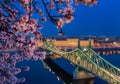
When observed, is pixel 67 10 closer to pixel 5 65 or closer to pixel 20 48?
pixel 20 48

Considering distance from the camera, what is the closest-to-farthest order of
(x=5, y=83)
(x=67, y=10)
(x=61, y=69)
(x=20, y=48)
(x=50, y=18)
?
1. (x=50, y=18)
2. (x=67, y=10)
3. (x=20, y=48)
4. (x=5, y=83)
5. (x=61, y=69)

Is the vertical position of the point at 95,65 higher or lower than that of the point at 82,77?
higher

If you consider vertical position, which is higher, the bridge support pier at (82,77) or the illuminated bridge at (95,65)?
the illuminated bridge at (95,65)

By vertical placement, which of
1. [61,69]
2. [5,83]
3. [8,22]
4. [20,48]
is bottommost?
[61,69]

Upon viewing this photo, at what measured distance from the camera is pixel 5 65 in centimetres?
519

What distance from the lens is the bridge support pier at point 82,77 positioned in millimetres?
29348

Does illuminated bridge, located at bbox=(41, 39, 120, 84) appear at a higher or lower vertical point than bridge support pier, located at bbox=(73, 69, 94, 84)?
higher

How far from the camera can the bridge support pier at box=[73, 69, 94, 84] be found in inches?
1155

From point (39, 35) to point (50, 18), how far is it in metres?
0.86

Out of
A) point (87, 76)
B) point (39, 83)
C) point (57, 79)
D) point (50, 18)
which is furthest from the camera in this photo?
point (57, 79)

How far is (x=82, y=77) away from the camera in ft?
101

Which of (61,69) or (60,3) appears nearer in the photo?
(60,3)

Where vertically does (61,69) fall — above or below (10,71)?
below

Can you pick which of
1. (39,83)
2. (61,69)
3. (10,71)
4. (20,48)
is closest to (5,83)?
(10,71)
